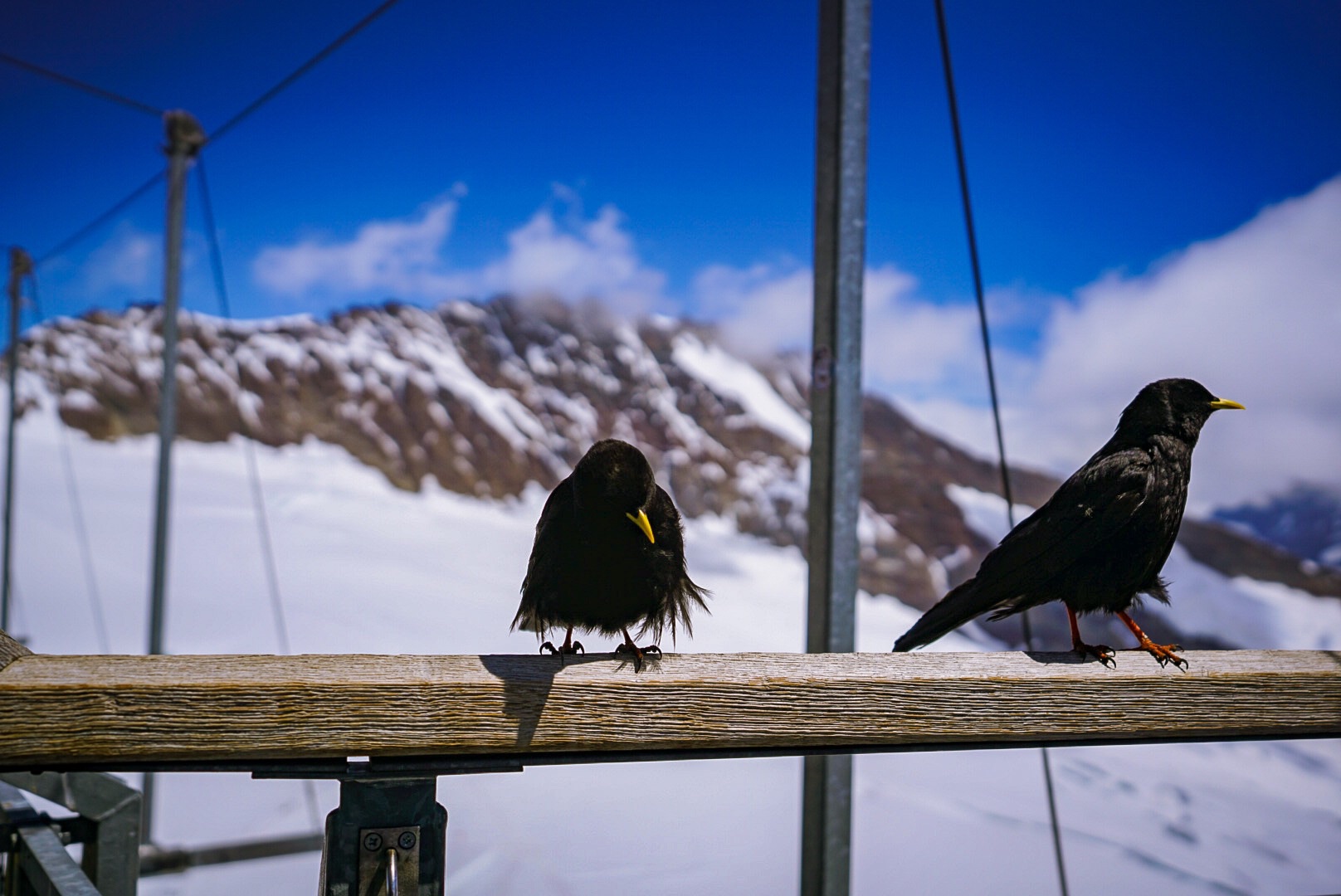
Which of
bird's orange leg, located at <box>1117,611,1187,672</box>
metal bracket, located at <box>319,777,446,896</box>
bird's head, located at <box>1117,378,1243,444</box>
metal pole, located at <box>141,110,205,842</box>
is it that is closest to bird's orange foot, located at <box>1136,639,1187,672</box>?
bird's orange leg, located at <box>1117,611,1187,672</box>

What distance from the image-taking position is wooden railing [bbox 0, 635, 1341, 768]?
84 centimetres

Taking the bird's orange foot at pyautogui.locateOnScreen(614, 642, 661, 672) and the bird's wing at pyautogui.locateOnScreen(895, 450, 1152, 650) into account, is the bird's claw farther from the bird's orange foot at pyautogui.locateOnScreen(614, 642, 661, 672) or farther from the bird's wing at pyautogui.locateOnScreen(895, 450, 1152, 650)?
the bird's orange foot at pyautogui.locateOnScreen(614, 642, 661, 672)

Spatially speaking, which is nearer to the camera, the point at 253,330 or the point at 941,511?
the point at 941,511

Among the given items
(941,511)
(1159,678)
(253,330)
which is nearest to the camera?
(1159,678)

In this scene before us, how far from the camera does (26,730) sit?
0.82m

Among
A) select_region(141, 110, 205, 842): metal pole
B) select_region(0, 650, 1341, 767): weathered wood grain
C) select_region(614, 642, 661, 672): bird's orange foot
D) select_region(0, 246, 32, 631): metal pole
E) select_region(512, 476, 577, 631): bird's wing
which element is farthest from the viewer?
select_region(0, 246, 32, 631): metal pole

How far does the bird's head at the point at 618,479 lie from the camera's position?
4.36 ft

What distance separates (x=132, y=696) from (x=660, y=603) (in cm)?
77

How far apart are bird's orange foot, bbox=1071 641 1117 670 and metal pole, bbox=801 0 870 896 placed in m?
0.58

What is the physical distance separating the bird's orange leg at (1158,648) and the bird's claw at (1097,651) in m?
0.06

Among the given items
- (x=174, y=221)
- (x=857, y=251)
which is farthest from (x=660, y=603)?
(x=174, y=221)

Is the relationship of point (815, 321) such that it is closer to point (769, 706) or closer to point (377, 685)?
point (769, 706)

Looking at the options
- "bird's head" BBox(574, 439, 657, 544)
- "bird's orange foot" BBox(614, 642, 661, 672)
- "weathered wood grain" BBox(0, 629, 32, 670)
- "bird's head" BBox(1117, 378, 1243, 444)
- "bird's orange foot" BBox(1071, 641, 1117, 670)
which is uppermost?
"bird's head" BBox(1117, 378, 1243, 444)

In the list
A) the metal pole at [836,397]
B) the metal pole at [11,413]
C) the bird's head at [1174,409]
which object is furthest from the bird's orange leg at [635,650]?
the metal pole at [11,413]
